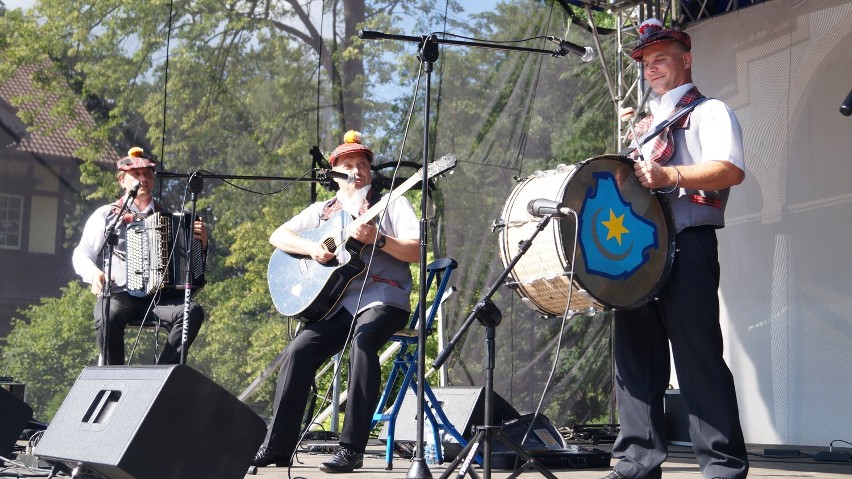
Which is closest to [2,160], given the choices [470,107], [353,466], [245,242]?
[245,242]

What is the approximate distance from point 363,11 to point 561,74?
174 centimetres

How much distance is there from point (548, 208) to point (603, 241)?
26cm

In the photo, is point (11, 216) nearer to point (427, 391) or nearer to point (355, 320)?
point (355, 320)

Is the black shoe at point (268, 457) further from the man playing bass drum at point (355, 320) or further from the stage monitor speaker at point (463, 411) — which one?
the stage monitor speaker at point (463, 411)

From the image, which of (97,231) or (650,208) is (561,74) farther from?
(650,208)

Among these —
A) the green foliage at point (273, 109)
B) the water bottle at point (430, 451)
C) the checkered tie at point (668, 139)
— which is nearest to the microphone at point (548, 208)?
the checkered tie at point (668, 139)

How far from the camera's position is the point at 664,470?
4996 mm

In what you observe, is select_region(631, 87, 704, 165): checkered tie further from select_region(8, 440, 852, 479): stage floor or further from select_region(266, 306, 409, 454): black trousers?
select_region(266, 306, 409, 454): black trousers

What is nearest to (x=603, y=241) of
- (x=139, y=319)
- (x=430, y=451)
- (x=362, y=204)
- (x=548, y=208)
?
(x=548, y=208)

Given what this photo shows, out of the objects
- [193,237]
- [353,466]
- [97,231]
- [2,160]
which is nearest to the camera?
[353,466]

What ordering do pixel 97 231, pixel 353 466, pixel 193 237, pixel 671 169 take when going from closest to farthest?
pixel 671 169
pixel 353 466
pixel 193 237
pixel 97 231

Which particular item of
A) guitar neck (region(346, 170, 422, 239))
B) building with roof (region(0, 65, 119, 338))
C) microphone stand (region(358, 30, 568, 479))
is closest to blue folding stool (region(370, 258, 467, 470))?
guitar neck (region(346, 170, 422, 239))

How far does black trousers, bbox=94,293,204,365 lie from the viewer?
5809 millimetres

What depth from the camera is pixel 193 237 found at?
5.61 m
